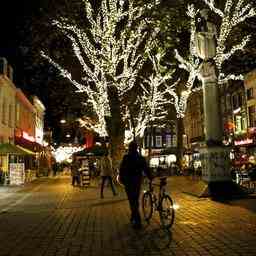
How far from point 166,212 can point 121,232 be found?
108cm

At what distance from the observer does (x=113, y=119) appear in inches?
1008

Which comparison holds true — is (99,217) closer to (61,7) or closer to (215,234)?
(215,234)

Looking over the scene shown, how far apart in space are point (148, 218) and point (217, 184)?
5.42 metres

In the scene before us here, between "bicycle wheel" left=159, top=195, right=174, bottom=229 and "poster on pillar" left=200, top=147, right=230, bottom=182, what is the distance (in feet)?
19.5

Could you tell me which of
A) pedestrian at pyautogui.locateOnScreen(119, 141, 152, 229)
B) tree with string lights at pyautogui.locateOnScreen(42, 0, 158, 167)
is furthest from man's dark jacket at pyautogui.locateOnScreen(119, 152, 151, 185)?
tree with string lights at pyautogui.locateOnScreen(42, 0, 158, 167)

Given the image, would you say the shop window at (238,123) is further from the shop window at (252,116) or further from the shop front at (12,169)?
the shop front at (12,169)

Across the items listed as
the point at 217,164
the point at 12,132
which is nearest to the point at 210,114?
the point at 217,164

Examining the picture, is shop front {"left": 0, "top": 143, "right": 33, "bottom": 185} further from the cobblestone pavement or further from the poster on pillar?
the poster on pillar

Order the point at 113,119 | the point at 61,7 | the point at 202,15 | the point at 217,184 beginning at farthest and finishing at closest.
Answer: the point at 113,119 → the point at 61,7 → the point at 202,15 → the point at 217,184

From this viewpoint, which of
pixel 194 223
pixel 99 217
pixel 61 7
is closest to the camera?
pixel 194 223

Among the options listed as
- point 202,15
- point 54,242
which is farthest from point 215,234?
point 202,15

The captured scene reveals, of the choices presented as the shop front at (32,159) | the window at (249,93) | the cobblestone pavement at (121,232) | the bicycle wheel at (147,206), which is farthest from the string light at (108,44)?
the window at (249,93)

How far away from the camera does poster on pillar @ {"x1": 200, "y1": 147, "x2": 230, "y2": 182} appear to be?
15406 millimetres

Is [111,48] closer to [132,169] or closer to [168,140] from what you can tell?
[132,169]
